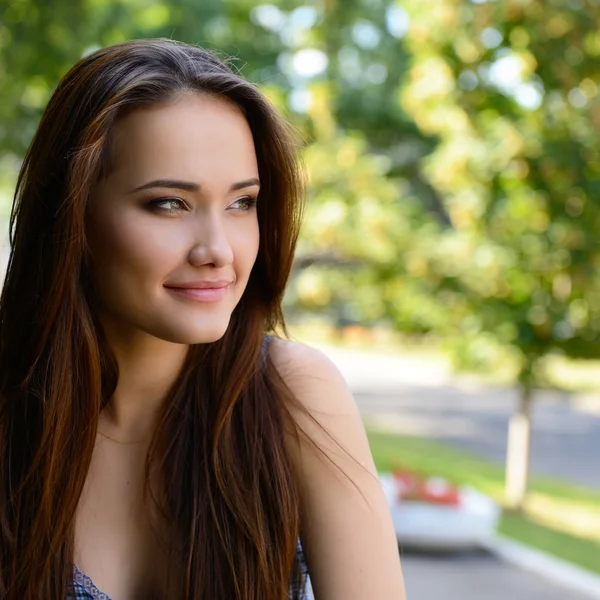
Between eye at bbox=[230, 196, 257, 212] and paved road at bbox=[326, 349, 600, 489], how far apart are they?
4.64m

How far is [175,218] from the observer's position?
3.93 ft

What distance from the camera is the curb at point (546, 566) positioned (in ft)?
14.7

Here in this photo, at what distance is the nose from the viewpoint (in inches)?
46.9

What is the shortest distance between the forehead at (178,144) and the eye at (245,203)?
39 millimetres

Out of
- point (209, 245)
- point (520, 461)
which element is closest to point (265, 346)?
point (209, 245)

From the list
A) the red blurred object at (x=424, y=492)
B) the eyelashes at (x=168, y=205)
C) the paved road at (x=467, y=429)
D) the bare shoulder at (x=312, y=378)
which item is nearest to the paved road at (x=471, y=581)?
the paved road at (x=467, y=429)

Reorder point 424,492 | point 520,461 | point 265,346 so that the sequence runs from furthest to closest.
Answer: point 520,461 < point 424,492 < point 265,346

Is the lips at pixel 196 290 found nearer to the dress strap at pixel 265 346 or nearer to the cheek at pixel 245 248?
the cheek at pixel 245 248

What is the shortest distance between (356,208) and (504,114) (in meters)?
1.17

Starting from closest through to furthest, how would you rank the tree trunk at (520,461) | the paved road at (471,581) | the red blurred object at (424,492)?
the paved road at (471,581), the red blurred object at (424,492), the tree trunk at (520,461)

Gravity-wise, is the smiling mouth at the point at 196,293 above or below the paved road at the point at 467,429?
above

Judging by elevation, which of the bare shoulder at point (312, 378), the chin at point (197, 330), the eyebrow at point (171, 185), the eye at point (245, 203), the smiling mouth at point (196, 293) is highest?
the eyebrow at point (171, 185)

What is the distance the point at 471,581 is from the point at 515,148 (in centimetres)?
231

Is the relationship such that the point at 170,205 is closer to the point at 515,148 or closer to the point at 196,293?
the point at 196,293
